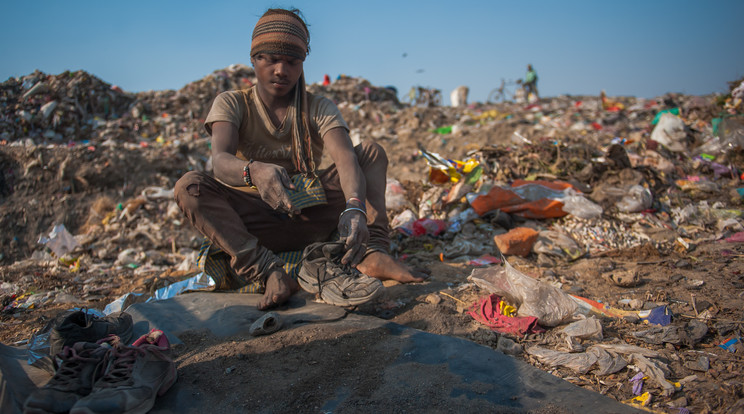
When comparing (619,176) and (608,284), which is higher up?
(619,176)

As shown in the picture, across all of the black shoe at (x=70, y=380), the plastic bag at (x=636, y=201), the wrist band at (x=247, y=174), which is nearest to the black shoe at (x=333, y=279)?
the wrist band at (x=247, y=174)

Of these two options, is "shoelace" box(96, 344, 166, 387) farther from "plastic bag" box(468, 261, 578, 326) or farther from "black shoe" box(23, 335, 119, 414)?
"plastic bag" box(468, 261, 578, 326)

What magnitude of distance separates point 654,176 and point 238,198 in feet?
13.8

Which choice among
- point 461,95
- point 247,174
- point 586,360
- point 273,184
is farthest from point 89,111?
point 461,95

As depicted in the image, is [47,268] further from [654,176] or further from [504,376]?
[654,176]

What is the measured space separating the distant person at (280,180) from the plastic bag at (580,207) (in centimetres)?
190

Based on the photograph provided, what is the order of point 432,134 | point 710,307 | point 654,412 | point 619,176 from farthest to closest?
point 432,134 → point 619,176 → point 710,307 → point 654,412

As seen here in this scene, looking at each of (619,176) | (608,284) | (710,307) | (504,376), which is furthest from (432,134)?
(504,376)

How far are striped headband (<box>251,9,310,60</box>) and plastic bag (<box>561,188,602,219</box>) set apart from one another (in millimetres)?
2588

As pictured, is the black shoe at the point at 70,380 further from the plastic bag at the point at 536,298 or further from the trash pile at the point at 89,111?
the trash pile at the point at 89,111

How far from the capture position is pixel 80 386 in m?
1.23

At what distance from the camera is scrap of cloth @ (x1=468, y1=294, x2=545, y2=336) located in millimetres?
1813

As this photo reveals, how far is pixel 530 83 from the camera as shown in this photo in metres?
14.0

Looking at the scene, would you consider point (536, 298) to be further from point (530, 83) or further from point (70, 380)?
point (530, 83)
